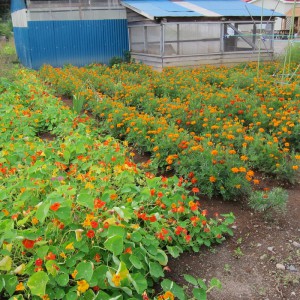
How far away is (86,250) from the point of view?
232 centimetres

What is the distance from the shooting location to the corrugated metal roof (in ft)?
39.6

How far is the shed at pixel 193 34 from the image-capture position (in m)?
12.0

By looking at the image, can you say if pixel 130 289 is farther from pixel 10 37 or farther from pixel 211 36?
pixel 10 37

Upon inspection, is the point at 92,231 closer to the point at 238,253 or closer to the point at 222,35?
the point at 238,253

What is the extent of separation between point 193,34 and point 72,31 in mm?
4525

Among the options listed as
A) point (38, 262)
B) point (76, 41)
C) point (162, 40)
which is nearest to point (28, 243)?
point (38, 262)

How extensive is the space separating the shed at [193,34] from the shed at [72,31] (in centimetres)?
75

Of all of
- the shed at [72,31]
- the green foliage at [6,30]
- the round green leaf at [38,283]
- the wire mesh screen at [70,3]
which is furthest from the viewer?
the green foliage at [6,30]

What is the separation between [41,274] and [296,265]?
1897mm

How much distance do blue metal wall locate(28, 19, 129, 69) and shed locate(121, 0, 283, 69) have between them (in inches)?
33.6

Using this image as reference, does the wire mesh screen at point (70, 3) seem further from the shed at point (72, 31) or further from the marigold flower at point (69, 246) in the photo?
the marigold flower at point (69, 246)

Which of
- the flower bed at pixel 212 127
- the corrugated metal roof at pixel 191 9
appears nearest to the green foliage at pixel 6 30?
the corrugated metal roof at pixel 191 9

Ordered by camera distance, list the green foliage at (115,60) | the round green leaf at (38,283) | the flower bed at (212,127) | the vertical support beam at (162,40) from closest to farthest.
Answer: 1. the round green leaf at (38,283)
2. the flower bed at (212,127)
3. the vertical support beam at (162,40)
4. the green foliage at (115,60)

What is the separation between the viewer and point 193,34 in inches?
490
